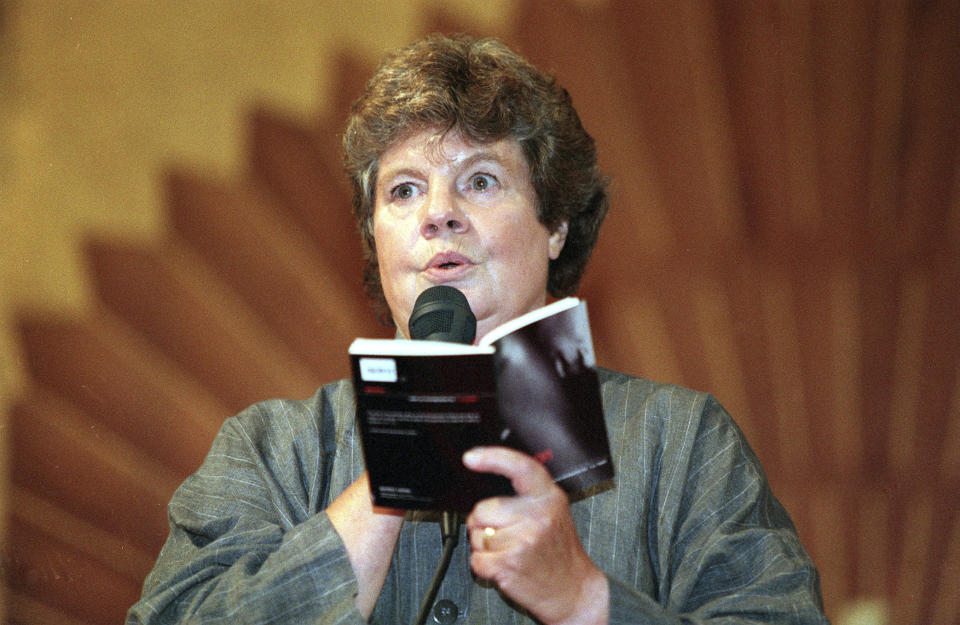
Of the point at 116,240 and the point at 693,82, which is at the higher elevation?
the point at 693,82

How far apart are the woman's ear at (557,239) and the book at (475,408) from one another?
0.65 metres

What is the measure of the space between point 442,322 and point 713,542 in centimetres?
45

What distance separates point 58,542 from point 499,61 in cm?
129

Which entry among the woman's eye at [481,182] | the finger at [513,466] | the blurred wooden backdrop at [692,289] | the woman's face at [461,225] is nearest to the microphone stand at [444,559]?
the finger at [513,466]

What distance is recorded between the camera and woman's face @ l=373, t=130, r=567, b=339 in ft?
4.49

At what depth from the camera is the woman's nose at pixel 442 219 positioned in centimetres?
136

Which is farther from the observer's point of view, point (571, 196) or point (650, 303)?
point (650, 303)

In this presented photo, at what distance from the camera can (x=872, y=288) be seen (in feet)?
6.59

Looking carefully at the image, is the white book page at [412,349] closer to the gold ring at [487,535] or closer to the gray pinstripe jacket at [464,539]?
the gold ring at [487,535]

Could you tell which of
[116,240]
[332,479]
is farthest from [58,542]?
[332,479]

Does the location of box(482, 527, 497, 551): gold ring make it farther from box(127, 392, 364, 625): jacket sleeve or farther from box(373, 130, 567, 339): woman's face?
box(373, 130, 567, 339): woman's face

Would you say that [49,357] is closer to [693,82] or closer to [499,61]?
[499,61]

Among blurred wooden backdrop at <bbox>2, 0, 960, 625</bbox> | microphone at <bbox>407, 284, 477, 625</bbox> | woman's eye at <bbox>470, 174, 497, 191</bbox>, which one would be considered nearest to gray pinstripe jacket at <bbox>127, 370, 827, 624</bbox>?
microphone at <bbox>407, 284, 477, 625</bbox>

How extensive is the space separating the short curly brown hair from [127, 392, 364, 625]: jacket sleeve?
0.45 metres
